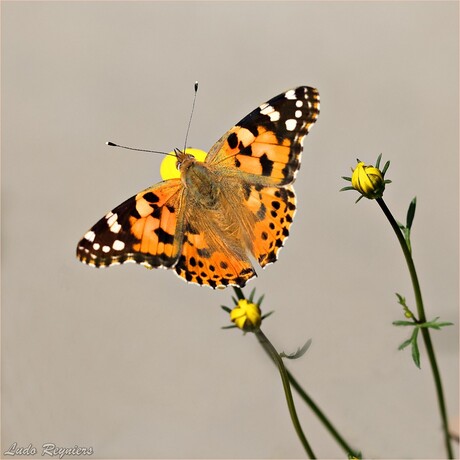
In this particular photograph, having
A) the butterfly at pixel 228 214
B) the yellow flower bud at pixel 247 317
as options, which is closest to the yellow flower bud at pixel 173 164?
the butterfly at pixel 228 214

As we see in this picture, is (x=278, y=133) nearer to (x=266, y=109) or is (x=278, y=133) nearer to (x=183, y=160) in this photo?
(x=266, y=109)

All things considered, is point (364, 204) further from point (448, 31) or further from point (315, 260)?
point (448, 31)

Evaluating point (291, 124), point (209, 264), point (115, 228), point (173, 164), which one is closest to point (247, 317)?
point (209, 264)

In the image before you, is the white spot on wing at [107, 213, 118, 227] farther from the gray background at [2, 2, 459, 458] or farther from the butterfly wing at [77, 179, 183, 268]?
the gray background at [2, 2, 459, 458]

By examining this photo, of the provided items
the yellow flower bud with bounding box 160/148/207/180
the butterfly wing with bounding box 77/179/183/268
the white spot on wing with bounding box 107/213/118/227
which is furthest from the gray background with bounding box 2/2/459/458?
the white spot on wing with bounding box 107/213/118/227

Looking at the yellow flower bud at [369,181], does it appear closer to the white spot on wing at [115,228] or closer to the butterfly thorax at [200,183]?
the butterfly thorax at [200,183]

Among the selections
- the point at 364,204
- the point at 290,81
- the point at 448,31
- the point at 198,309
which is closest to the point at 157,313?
the point at 198,309

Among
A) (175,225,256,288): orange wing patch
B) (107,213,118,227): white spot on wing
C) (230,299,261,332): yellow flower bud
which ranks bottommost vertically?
(230,299,261,332): yellow flower bud
